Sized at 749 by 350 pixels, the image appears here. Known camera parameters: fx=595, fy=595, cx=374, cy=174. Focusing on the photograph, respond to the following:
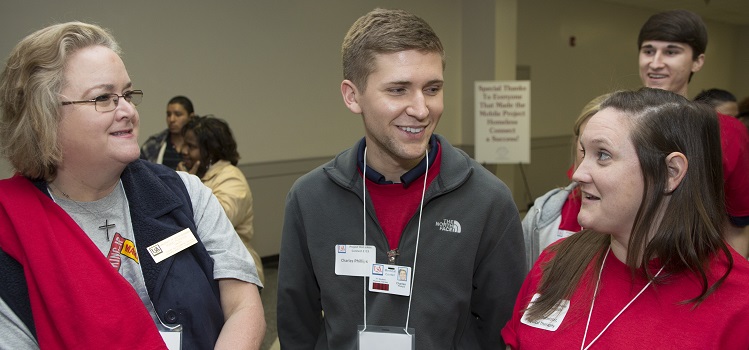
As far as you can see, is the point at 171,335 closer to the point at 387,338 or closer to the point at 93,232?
the point at 93,232

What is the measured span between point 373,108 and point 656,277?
77cm

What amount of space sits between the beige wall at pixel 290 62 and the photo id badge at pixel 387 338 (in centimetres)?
239

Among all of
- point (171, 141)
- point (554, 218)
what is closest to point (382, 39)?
point (554, 218)

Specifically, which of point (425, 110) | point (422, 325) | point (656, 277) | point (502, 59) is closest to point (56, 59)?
point (425, 110)

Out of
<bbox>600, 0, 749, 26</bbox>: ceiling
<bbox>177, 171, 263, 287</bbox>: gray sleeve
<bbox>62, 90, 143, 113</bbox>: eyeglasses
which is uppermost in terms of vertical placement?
<bbox>600, 0, 749, 26</bbox>: ceiling

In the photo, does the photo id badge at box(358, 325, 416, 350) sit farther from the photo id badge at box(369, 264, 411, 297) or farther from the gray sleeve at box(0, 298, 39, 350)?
the gray sleeve at box(0, 298, 39, 350)

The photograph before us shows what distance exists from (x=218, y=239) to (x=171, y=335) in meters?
0.26

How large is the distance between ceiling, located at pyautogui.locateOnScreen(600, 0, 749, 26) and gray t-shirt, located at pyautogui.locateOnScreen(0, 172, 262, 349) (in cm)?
978

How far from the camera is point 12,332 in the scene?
4.18ft

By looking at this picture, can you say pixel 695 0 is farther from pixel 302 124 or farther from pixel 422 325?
pixel 422 325

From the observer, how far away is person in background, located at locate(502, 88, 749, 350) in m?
1.20

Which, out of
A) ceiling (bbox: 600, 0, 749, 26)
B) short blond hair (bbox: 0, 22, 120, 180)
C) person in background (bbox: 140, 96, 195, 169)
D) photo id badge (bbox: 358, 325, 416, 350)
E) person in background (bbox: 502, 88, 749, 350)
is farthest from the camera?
ceiling (bbox: 600, 0, 749, 26)

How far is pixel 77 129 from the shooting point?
4.51ft

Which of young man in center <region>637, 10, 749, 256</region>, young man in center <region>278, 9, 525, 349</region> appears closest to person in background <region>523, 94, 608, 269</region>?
young man in center <region>637, 10, 749, 256</region>
